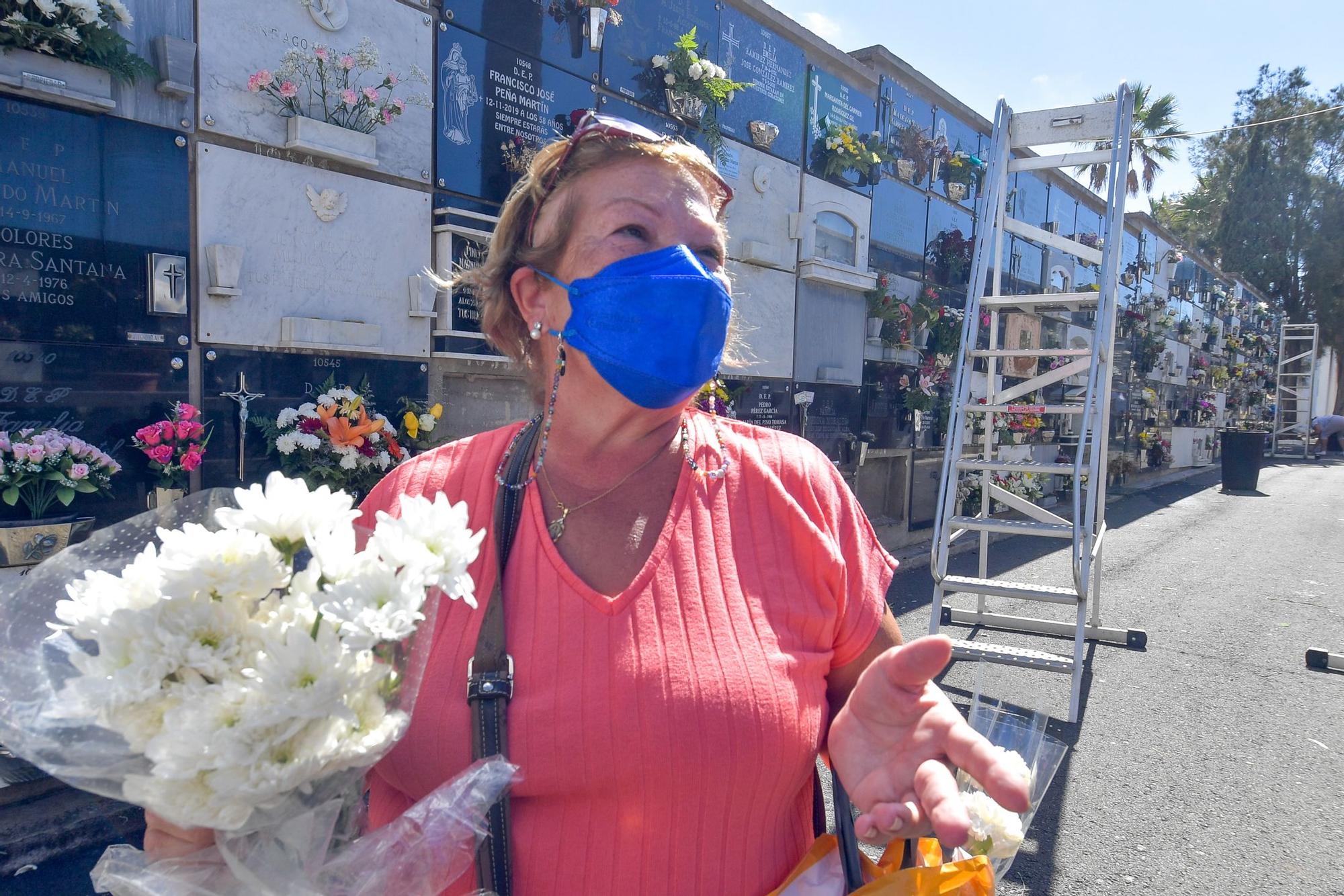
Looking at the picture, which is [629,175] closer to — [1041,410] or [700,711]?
[700,711]

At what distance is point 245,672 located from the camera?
80cm

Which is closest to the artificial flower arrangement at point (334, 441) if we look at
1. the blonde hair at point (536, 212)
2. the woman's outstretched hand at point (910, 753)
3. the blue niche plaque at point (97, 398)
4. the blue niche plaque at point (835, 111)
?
the blue niche plaque at point (97, 398)

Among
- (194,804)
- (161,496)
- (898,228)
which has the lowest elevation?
(161,496)

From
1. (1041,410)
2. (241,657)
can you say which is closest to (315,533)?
(241,657)

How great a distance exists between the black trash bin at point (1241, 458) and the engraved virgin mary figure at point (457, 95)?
15207 millimetres

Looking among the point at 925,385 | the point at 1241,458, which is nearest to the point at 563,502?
the point at 925,385

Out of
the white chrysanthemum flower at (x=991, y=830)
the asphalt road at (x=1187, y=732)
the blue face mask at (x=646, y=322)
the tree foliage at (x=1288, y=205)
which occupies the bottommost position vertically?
the asphalt road at (x=1187, y=732)

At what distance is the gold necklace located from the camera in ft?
4.93

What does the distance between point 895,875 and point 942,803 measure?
21 cm

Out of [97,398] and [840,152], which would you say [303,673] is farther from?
[840,152]

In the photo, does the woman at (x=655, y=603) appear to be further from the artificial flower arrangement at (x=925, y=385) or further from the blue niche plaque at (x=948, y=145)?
the blue niche plaque at (x=948, y=145)

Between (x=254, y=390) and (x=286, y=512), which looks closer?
(x=286, y=512)

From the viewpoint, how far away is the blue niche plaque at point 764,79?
7270 millimetres

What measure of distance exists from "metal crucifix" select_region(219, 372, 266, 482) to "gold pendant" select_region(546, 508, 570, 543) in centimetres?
324
